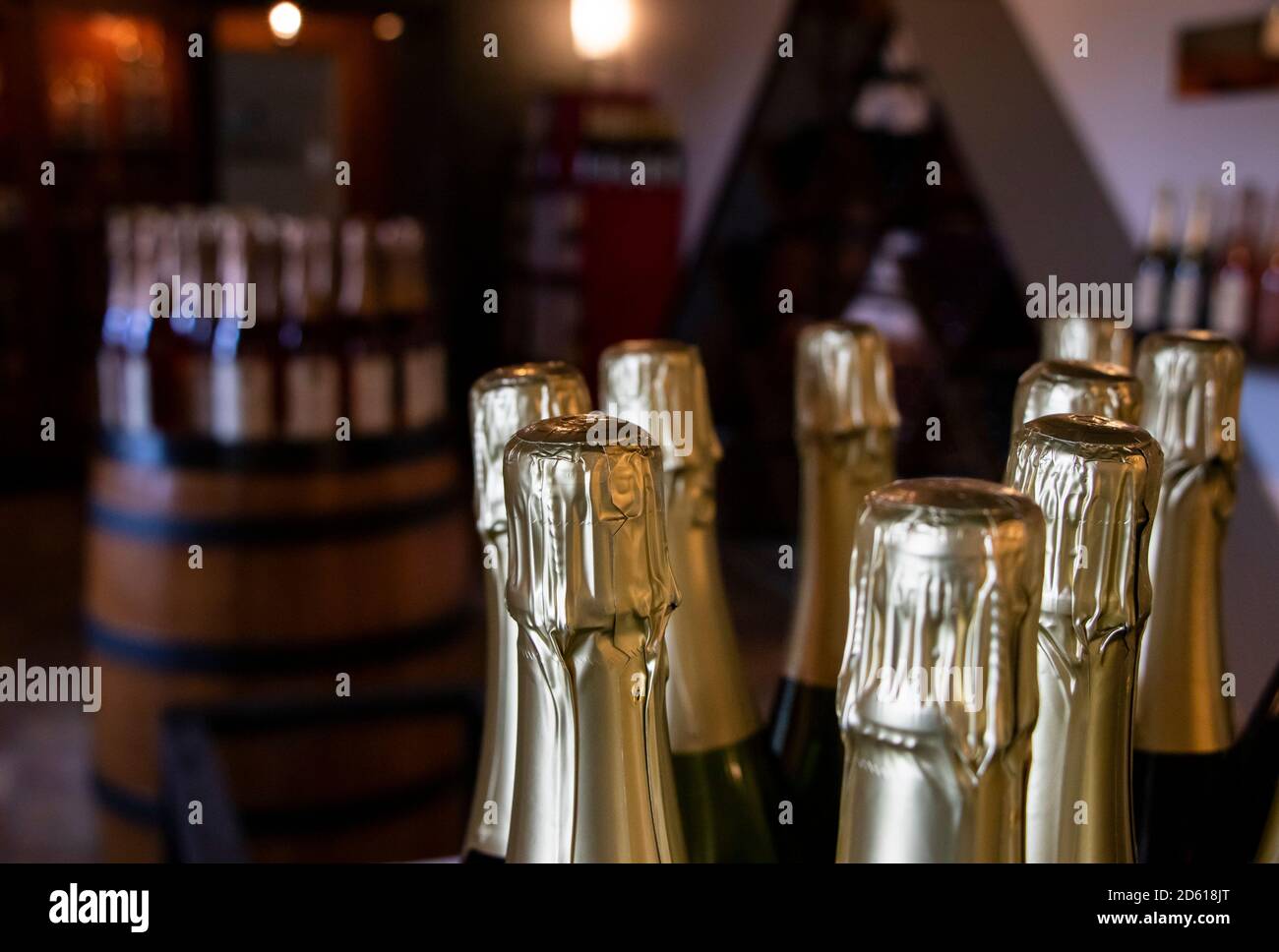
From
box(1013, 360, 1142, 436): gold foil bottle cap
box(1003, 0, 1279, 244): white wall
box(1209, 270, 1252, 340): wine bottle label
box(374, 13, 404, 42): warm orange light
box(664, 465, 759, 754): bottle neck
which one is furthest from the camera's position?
box(374, 13, 404, 42): warm orange light

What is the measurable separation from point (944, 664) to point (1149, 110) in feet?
9.51

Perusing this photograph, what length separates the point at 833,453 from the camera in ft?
2.00

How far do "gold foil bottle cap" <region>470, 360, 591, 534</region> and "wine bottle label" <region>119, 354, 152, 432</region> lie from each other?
1.78 metres

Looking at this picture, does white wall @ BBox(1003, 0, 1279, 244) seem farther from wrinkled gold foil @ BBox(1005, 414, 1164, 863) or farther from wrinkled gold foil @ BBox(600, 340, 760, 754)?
wrinkled gold foil @ BBox(1005, 414, 1164, 863)

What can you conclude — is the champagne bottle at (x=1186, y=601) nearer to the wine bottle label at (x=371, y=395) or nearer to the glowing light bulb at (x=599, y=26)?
the wine bottle label at (x=371, y=395)

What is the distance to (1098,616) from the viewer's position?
1.23 ft

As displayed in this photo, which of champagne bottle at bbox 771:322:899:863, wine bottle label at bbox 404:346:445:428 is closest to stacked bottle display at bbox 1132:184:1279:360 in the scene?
wine bottle label at bbox 404:346:445:428

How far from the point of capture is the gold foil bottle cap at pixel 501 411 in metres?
0.48

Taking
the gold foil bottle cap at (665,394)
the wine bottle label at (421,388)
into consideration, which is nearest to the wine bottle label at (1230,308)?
the wine bottle label at (421,388)

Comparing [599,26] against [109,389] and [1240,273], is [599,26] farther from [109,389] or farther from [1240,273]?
[109,389]

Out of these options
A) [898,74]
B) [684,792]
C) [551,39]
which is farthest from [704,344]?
[684,792]

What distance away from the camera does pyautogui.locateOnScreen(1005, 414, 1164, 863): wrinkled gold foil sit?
0.36 metres

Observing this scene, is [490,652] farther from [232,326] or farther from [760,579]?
[760,579]

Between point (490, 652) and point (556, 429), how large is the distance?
212 millimetres
